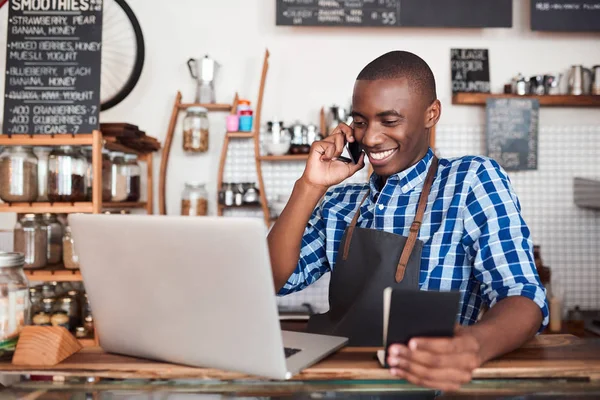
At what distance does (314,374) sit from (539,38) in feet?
10.9

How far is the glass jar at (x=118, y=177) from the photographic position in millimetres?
3039

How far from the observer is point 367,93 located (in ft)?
4.71

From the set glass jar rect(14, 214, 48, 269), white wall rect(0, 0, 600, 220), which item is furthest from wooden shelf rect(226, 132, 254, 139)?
glass jar rect(14, 214, 48, 269)

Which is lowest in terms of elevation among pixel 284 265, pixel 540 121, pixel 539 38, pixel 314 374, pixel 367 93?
pixel 314 374

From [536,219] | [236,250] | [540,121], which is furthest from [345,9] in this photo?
[236,250]

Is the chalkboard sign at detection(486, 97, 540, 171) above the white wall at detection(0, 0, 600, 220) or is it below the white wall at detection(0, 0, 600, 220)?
below

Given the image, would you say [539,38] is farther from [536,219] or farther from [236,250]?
[236,250]

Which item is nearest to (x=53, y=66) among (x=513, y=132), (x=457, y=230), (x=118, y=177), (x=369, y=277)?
(x=118, y=177)

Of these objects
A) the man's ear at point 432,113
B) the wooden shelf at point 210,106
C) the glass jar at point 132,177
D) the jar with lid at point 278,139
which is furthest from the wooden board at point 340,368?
the wooden shelf at point 210,106

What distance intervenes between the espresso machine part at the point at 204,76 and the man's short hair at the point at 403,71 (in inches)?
82.6

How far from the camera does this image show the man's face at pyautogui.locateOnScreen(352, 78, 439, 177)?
1.42 m

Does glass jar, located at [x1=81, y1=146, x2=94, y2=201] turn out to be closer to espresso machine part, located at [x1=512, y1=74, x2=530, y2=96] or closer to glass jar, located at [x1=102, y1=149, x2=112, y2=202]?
glass jar, located at [x1=102, y1=149, x2=112, y2=202]

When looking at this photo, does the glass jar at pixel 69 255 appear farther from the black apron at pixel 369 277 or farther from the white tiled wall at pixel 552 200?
the black apron at pixel 369 277

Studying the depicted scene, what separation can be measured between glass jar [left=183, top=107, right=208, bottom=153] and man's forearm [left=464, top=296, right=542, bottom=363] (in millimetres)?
2498
